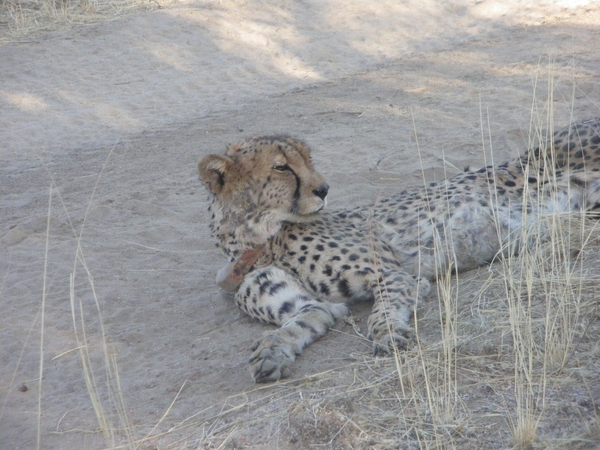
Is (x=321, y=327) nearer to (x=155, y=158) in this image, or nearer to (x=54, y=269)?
(x=54, y=269)

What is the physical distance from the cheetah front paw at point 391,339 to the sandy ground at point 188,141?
0.06 metres

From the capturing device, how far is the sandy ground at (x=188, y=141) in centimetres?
310

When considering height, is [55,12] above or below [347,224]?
above

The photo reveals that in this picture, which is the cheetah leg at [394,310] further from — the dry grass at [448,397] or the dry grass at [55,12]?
the dry grass at [55,12]

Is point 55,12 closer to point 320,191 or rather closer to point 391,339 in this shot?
point 320,191

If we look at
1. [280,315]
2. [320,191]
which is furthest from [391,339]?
[320,191]

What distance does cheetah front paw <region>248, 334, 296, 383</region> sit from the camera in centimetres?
287

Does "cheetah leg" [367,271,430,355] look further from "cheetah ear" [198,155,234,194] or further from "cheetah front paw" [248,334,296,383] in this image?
"cheetah ear" [198,155,234,194]

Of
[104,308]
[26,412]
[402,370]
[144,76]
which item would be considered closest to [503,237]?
[402,370]

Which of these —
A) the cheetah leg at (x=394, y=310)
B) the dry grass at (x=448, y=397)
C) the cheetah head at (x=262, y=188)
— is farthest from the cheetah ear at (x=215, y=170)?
the dry grass at (x=448, y=397)

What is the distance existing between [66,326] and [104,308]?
0.75ft

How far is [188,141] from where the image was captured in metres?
6.58

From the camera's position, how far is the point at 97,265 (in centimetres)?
441

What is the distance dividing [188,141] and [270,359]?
12.8ft
